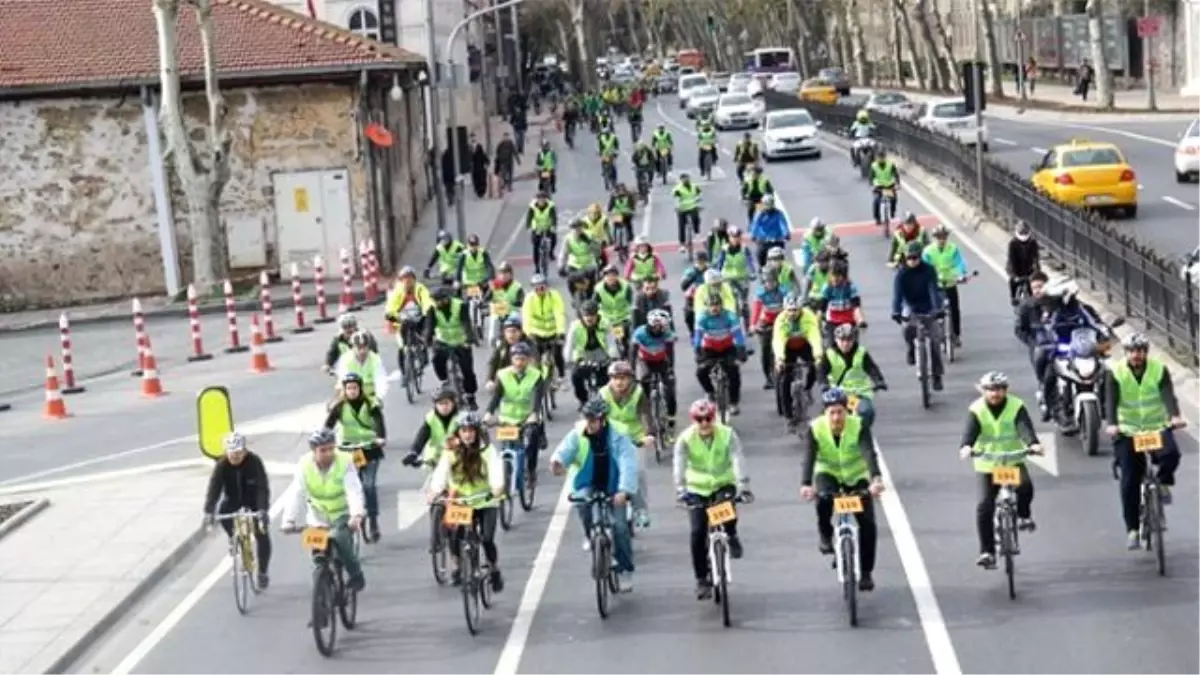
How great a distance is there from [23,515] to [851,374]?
822 cm

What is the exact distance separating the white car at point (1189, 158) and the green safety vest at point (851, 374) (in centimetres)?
2782

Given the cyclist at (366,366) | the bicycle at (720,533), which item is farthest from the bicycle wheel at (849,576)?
the cyclist at (366,366)

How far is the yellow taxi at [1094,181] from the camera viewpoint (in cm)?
4038

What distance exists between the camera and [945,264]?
1054 inches

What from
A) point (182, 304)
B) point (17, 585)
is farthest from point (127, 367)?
point (17, 585)

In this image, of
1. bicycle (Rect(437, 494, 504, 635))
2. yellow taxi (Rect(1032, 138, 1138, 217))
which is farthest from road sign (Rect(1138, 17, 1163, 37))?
bicycle (Rect(437, 494, 504, 635))

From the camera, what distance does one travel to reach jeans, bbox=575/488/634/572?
1634 centimetres

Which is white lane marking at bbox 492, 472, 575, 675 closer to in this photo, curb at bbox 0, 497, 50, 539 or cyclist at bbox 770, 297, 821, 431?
cyclist at bbox 770, 297, 821, 431

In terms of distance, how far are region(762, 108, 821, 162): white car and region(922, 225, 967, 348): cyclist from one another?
110 ft

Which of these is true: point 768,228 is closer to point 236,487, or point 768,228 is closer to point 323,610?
point 236,487

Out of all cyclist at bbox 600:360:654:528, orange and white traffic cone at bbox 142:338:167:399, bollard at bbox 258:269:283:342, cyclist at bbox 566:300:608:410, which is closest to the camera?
cyclist at bbox 600:360:654:528

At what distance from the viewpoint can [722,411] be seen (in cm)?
2356

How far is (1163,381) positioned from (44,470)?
14081 millimetres

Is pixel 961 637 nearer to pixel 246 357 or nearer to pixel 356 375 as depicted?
pixel 356 375
